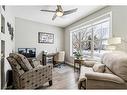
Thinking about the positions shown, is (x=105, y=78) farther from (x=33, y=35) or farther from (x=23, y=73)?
(x=33, y=35)

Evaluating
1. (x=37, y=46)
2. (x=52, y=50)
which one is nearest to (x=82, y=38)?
(x=52, y=50)

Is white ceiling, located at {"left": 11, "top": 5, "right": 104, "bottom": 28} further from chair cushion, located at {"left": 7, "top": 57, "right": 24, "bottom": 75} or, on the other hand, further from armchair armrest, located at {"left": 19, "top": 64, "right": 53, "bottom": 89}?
chair cushion, located at {"left": 7, "top": 57, "right": 24, "bottom": 75}

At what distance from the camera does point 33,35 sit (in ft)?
20.7

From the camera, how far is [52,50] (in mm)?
6953

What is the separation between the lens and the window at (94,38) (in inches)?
175

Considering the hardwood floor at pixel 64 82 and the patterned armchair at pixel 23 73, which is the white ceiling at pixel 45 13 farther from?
the hardwood floor at pixel 64 82

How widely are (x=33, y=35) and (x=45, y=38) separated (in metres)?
0.68

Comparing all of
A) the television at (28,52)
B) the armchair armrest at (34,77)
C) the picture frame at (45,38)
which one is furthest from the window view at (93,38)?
the armchair armrest at (34,77)

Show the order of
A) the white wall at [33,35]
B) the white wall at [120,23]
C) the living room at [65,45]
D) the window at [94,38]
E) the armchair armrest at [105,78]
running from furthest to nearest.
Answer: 1. the white wall at [33,35]
2. the window at [94,38]
3. the white wall at [120,23]
4. the living room at [65,45]
5. the armchair armrest at [105,78]

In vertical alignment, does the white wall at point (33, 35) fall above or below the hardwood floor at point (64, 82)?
above

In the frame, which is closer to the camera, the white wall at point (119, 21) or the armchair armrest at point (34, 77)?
the armchair armrest at point (34, 77)

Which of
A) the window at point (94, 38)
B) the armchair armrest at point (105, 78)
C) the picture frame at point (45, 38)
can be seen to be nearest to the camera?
the armchair armrest at point (105, 78)

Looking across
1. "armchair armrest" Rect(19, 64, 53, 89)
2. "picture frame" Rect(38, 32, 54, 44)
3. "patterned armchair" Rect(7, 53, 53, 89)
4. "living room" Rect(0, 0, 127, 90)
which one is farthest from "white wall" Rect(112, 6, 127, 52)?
"picture frame" Rect(38, 32, 54, 44)

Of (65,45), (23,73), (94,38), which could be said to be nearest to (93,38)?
(94,38)
